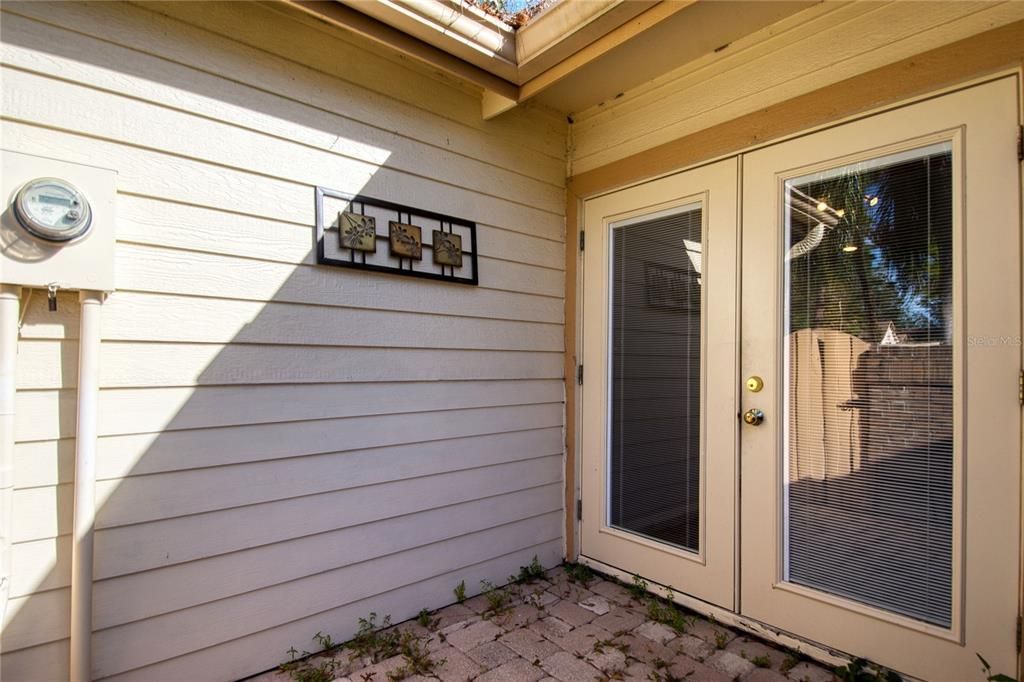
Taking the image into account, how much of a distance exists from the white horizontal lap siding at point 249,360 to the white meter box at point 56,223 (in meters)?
0.07

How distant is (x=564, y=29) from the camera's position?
2.14 meters

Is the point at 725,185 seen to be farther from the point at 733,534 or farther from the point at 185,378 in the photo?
the point at 185,378

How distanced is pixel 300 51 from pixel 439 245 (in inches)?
36.2

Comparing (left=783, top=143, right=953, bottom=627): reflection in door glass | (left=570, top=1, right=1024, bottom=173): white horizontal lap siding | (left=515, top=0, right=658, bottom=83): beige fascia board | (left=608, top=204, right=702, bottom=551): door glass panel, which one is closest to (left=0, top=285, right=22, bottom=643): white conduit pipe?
(left=515, top=0, right=658, bottom=83): beige fascia board

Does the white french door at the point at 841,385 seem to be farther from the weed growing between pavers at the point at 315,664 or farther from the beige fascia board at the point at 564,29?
the weed growing between pavers at the point at 315,664

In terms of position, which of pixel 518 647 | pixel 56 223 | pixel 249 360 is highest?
pixel 56 223

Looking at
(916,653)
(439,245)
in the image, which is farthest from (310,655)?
(916,653)

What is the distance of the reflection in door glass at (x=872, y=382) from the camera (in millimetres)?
1788

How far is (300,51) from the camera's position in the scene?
2.05m

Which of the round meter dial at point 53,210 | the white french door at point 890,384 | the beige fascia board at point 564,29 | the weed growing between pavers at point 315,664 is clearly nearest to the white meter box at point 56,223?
the round meter dial at point 53,210

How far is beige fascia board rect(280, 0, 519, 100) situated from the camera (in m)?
1.92

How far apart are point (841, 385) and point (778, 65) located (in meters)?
1.33

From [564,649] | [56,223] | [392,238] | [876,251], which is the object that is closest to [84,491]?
[56,223]

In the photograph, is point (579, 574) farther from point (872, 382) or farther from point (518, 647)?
point (872, 382)
